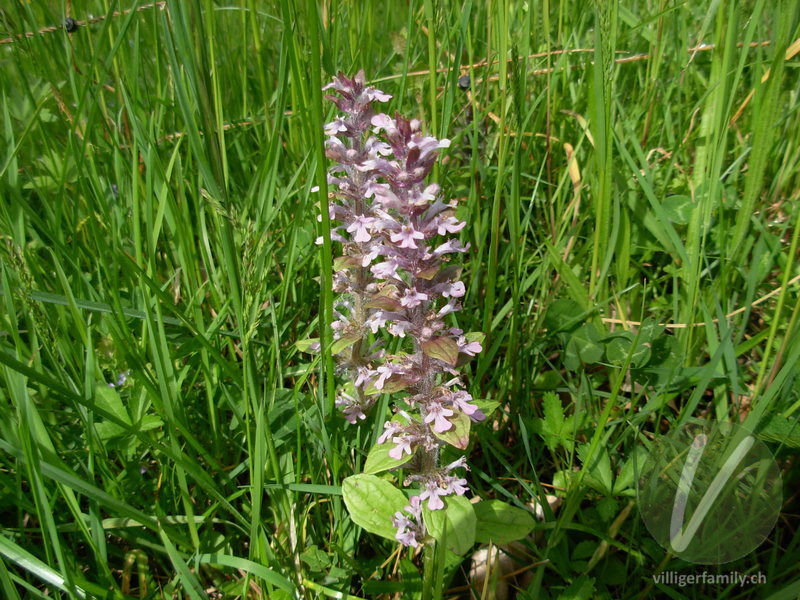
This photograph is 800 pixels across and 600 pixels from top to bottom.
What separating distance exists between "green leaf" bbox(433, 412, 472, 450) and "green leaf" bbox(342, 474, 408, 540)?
22cm

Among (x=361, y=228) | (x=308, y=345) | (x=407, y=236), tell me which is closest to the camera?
(x=407, y=236)

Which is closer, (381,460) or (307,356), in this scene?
(381,460)

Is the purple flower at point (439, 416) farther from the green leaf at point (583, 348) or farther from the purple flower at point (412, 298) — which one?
the green leaf at point (583, 348)

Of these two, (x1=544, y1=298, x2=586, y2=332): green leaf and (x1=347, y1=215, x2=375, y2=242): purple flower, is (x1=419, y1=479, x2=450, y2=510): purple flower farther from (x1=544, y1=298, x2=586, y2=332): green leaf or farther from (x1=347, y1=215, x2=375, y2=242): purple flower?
(x1=544, y1=298, x2=586, y2=332): green leaf

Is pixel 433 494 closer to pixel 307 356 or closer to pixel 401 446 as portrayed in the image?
pixel 401 446

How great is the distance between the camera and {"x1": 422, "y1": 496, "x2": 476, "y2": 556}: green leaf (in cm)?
134

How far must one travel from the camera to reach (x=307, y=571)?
1571mm

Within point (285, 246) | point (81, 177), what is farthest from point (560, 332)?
point (81, 177)

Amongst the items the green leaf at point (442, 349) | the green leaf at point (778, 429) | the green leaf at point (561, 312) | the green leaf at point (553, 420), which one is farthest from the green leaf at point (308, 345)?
the green leaf at point (778, 429)

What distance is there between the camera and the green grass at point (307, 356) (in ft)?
4.61

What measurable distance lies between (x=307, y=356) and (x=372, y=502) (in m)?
0.83

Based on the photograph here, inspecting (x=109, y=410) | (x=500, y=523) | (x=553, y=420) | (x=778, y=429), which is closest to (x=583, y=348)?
(x=553, y=420)

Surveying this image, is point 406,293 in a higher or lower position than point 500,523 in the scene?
higher

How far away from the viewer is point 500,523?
1458mm
